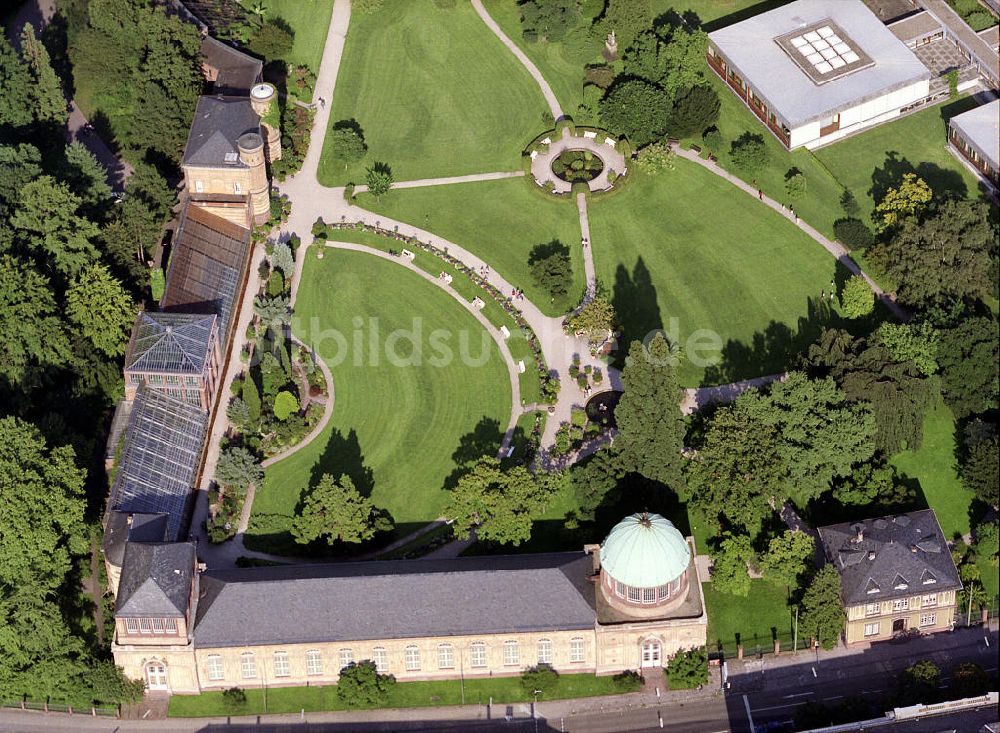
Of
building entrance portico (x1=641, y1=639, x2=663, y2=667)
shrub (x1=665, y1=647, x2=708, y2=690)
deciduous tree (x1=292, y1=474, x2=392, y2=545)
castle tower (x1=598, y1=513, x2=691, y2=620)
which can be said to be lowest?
shrub (x1=665, y1=647, x2=708, y2=690)

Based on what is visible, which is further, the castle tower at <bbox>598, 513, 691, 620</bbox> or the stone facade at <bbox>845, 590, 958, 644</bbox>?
the stone facade at <bbox>845, 590, 958, 644</bbox>

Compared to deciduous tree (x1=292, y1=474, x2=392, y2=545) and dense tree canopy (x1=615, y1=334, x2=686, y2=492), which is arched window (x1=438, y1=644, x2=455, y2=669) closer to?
deciduous tree (x1=292, y1=474, x2=392, y2=545)

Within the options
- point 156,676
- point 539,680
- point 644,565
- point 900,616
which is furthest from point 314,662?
point 900,616

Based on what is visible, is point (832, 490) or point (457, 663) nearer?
point (457, 663)

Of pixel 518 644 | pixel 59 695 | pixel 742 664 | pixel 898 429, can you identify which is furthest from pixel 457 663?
pixel 898 429

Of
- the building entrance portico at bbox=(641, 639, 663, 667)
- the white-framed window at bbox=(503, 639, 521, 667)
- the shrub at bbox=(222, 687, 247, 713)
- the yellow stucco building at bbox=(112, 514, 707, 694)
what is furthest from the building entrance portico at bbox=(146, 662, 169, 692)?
the building entrance portico at bbox=(641, 639, 663, 667)

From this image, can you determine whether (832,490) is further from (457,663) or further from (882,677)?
(457,663)
